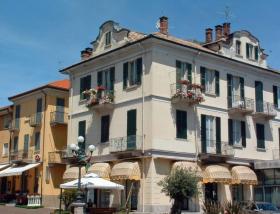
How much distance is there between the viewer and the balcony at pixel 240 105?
3922 cm

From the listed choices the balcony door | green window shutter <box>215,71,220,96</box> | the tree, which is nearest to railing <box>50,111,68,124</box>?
the balcony door

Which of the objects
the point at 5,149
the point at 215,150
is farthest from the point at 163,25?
the point at 5,149

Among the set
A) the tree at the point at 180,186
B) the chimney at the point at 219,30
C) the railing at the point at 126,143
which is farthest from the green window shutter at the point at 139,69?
the chimney at the point at 219,30

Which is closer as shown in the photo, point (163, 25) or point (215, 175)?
point (215, 175)

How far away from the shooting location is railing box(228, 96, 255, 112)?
39.4 metres

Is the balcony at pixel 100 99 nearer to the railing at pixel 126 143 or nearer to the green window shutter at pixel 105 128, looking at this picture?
the green window shutter at pixel 105 128

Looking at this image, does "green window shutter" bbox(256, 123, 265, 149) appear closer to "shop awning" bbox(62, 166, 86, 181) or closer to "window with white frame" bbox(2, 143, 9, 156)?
"shop awning" bbox(62, 166, 86, 181)

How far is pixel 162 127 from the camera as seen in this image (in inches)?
1368

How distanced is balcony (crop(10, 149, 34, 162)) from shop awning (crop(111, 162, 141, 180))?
14.3 metres

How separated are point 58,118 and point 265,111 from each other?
1814 centimetres

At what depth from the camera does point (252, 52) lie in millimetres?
42844

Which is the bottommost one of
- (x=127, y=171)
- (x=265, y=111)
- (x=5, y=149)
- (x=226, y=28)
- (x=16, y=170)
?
(x=127, y=171)

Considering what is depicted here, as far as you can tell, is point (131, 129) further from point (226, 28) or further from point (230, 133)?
point (226, 28)

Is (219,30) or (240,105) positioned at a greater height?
(219,30)
